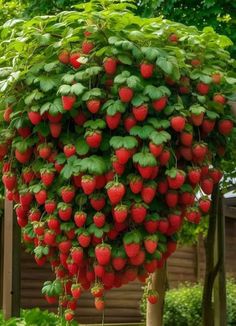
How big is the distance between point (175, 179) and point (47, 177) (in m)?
0.49

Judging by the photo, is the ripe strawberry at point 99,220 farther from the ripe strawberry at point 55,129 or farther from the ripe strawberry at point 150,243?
the ripe strawberry at point 55,129

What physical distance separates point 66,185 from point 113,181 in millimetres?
209

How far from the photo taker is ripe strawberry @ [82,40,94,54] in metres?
2.75

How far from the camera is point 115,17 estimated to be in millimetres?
2764

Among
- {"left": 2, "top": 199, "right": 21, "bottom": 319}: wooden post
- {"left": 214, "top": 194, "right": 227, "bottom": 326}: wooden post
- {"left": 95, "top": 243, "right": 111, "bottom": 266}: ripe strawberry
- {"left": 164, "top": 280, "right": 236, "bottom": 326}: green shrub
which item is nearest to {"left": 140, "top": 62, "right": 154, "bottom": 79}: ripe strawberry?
{"left": 95, "top": 243, "right": 111, "bottom": 266}: ripe strawberry

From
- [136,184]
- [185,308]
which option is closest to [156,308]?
[136,184]

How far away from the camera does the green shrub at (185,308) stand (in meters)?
8.61

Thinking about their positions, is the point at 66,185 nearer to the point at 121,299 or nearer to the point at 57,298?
the point at 57,298

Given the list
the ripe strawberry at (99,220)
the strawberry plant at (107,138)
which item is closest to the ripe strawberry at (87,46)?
the strawberry plant at (107,138)

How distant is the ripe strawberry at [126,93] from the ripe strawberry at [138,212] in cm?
39

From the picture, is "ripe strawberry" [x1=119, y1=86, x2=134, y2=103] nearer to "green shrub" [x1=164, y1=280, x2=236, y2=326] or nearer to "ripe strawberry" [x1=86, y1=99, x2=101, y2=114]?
"ripe strawberry" [x1=86, y1=99, x2=101, y2=114]

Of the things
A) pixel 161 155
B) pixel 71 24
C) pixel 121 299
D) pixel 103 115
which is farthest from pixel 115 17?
pixel 121 299

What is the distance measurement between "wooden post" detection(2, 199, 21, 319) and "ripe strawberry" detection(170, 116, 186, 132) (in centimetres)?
147

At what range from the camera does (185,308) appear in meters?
8.70
